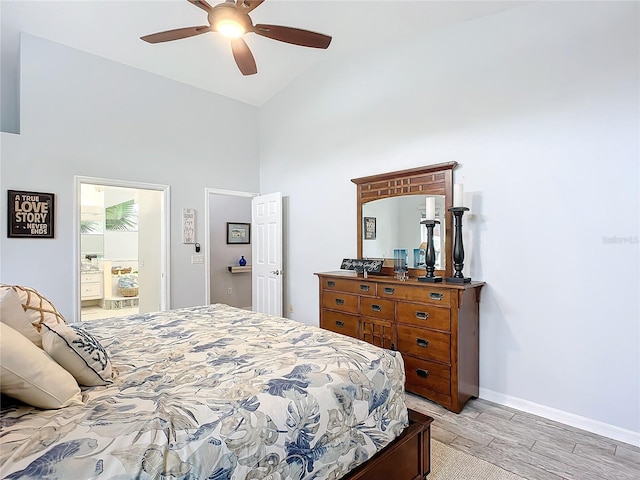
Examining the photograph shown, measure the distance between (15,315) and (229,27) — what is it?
2028 mm

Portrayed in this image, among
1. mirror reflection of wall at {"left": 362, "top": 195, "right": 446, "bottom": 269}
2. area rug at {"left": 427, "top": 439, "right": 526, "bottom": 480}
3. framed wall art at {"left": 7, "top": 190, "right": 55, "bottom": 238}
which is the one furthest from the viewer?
framed wall art at {"left": 7, "top": 190, "right": 55, "bottom": 238}

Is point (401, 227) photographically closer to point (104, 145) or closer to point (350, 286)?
point (350, 286)

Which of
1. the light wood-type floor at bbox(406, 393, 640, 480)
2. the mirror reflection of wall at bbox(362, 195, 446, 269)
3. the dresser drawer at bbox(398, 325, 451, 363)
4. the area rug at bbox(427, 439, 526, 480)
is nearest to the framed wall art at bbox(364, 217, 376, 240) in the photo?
the mirror reflection of wall at bbox(362, 195, 446, 269)

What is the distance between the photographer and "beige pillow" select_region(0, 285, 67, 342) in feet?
4.24

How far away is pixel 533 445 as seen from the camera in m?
2.24

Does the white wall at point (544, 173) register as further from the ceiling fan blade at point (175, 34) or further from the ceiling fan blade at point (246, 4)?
the ceiling fan blade at point (175, 34)

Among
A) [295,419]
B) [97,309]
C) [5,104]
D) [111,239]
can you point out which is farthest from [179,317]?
[111,239]

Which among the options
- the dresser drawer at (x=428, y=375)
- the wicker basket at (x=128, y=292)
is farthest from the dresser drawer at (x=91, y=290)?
the dresser drawer at (x=428, y=375)

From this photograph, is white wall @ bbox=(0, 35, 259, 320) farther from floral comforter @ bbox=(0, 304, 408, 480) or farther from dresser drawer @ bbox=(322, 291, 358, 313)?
Answer: floral comforter @ bbox=(0, 304, 408, 480)

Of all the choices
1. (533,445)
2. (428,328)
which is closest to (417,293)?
(428,328)

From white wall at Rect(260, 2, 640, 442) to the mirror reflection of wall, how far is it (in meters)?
0.28

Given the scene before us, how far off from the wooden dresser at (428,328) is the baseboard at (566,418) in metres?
→ 0.17

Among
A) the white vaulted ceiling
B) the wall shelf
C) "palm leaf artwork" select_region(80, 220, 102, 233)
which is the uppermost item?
A: the white vaulted ceiling

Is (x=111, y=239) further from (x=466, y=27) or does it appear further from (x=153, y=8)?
(x=466, y=27)
